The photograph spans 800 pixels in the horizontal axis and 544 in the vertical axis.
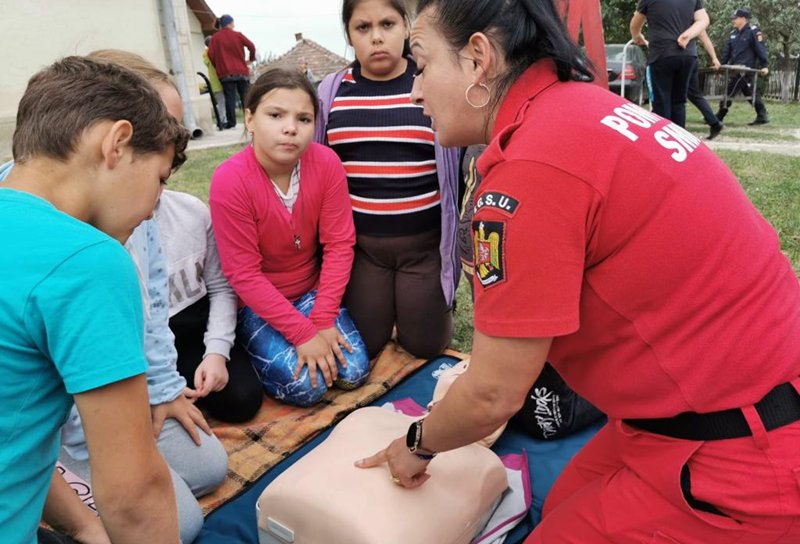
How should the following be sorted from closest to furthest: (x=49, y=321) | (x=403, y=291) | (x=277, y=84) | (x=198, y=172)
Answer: (x=49, y=321) → (x=277, y=84) → (x=403, y=291) → (x=198, y=172)

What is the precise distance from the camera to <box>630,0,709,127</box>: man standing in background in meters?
6.38

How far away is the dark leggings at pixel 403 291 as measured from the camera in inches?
113

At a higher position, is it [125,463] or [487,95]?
[487,95]

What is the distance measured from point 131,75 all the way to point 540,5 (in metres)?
0.76

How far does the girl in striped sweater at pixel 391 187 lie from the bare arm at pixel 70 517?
1673mm

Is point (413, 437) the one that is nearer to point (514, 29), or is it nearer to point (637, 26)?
point (514, 29)

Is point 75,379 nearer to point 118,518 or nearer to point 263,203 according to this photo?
point 118,518

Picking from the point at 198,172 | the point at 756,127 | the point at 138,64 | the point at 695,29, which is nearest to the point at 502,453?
the point at 138,64

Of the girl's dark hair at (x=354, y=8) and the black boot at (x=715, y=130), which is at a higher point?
the girl's dark hair at (x=354, y=8)

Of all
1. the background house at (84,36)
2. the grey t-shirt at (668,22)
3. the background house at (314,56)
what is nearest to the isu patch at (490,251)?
the grey t-shirt at (668,22)

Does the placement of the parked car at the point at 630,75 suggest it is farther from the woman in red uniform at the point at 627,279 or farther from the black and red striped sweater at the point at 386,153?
the woman in red uniform at the point at 627,279

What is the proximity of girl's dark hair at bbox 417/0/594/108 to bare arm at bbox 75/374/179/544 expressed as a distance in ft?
2.77

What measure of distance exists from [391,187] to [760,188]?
4287 millimetres

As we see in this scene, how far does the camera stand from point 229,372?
2510 mm
